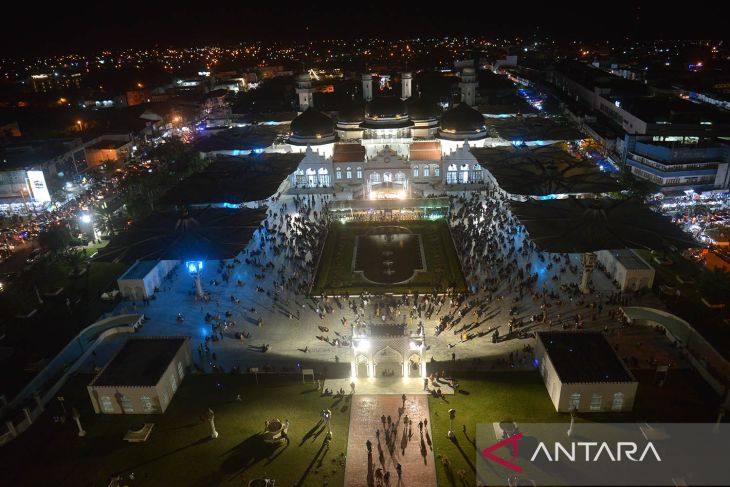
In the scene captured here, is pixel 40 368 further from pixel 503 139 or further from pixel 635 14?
pixel 635 14

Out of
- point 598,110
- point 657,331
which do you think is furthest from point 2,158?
point 598,110

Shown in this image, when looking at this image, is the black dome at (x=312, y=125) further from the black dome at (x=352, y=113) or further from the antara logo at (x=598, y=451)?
the antara logo at (x=598, y=451)

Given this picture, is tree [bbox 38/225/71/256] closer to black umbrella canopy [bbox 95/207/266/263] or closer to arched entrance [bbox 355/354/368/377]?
black umbrella canopy [bbox 95/207/266/263]

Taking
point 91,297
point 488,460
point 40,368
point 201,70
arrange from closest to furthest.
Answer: point 488,460 < point 40,368 < point 91,297 < point 201,70

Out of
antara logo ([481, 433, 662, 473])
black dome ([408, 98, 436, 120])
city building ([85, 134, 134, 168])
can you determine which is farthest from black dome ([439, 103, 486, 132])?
city building ([85, 134, 134, 168])

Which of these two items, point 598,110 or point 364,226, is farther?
point 598,110

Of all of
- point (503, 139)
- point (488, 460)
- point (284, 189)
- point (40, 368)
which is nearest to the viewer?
point (488, 460)

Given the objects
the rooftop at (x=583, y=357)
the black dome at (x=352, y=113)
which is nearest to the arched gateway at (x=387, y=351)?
the rooftop at (x=583, y=357)

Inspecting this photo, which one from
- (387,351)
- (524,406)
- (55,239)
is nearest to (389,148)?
(387,351)
